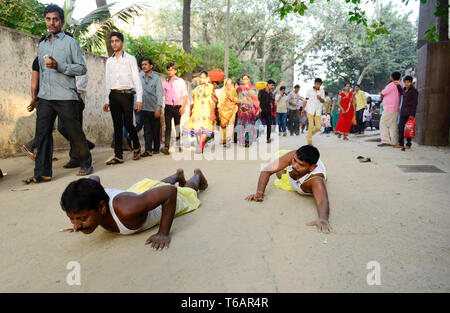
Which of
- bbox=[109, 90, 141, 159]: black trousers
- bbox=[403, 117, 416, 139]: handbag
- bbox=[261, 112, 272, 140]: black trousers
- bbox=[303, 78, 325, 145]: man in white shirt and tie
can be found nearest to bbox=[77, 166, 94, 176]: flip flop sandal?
bbox=[109, 90, 141, 159]: black trousers

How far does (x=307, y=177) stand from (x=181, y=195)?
1305 millimetres

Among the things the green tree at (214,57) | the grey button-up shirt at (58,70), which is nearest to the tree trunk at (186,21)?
the green tree at (214,57)

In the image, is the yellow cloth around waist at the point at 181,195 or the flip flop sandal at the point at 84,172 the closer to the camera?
the yellow cloth around waist at the point at 181,195

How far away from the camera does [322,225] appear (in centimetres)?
263

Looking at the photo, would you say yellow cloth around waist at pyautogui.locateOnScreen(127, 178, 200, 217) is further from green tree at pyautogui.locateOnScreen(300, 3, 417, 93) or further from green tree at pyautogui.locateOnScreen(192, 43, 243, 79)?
green tree at pyautogui.locateOnScreen(300, 3, 417, 93)

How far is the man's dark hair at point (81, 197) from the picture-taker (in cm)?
201

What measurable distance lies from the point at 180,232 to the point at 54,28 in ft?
10.8

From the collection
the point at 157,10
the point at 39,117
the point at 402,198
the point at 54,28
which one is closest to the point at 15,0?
the point at 54,28

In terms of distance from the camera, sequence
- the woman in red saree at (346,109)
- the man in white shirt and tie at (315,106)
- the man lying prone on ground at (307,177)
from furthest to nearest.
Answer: the woman in red saree at (346,109) < the man in white shirt and tie at (315,106) < the man lying prone on ground at (307,177)

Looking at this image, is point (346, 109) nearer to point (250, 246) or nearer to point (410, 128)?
point (410, 128)

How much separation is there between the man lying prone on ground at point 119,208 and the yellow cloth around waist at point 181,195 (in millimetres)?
339

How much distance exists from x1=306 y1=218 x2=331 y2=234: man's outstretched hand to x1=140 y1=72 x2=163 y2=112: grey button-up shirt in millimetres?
4724

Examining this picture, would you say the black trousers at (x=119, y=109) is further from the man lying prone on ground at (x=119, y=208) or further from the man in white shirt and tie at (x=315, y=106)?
the man in white shirt and tie at (x=315, y=106)

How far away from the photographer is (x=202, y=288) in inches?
70.3
